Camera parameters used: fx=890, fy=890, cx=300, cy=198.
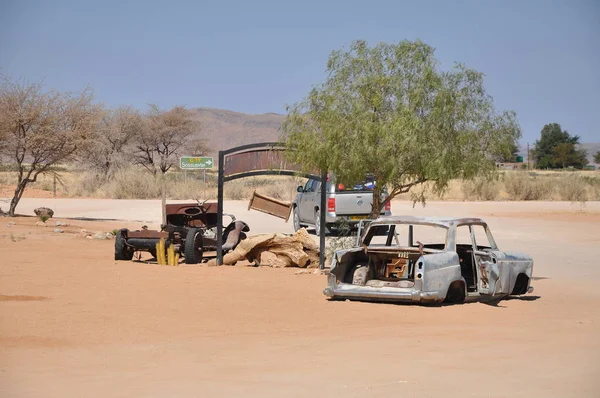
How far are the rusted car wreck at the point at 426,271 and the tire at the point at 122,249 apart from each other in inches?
267

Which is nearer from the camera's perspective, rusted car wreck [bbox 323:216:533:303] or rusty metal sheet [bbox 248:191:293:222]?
rusted car wreck [bbox 323:216:533:303]

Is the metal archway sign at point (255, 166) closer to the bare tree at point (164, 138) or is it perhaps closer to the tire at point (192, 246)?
the tire at point (192, 246)

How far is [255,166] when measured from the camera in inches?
752

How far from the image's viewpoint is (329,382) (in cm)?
802

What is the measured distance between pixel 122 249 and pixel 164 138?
48124mm

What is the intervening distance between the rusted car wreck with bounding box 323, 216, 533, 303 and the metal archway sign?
4.23 meters

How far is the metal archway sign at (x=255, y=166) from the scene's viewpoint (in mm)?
18625

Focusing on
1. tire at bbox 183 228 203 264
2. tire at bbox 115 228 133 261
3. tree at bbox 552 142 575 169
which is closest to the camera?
tire at bbox 183 228 203 264

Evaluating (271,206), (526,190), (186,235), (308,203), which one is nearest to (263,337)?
(186,235)

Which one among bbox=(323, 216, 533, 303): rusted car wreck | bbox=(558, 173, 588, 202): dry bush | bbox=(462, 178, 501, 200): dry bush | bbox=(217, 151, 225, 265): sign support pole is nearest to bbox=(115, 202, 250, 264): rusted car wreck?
bbox=(217, 151, 225, 265): sign support pole

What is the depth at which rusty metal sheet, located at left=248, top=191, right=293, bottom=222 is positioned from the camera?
20.2m

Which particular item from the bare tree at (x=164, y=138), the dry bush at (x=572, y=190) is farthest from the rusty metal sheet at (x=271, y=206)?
the bare tree at (x=164, y=138)

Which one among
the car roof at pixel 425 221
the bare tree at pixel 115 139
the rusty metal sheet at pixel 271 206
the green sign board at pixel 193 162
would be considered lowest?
the car roof at pixel 425 221

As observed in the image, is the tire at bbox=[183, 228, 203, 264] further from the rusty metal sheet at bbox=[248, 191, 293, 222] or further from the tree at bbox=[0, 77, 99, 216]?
the tree at bbox=[0, 77, 99, 216]
